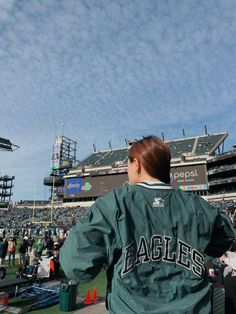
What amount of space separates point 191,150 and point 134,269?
61.6 metres

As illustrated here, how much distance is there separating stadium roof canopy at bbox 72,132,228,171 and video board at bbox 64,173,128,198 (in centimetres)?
374

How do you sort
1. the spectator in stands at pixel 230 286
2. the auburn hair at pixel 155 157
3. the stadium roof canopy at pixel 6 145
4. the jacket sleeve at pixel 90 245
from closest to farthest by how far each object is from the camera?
the jacket sleeve at pixel 90 245 → the auburn hair at pixel 155 157 → the spectator in stands at pixel 230 286 → the stadium roof canopy at pixel 6 145

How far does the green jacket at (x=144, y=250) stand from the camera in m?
1.36

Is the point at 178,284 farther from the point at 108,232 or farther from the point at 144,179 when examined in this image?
the point at 144,179

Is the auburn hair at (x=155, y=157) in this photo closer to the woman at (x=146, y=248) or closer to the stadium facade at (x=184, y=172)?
the woman at (x=146, y=248)

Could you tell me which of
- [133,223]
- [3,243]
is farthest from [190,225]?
[3,243]

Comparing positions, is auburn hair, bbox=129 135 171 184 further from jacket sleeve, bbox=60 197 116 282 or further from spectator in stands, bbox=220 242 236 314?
spectator in stands, bbox=220 242 236 314

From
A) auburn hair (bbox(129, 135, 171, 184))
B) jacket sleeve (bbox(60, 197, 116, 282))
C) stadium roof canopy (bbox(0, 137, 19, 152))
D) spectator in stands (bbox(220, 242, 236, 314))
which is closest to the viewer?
jacket sleeve (bbox(60, 197, 116, 282))

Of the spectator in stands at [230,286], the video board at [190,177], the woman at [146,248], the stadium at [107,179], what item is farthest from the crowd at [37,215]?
the woman at [146,248]

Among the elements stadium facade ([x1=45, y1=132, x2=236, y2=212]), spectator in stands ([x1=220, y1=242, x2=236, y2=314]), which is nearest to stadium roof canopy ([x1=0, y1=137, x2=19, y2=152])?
stadium facade ([x1=45, y1=132, x2=236, y2=212])

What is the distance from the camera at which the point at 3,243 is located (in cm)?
1423

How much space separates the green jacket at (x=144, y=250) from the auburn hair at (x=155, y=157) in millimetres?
94

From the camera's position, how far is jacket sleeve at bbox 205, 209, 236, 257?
166 cm

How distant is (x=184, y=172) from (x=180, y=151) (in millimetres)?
9626
